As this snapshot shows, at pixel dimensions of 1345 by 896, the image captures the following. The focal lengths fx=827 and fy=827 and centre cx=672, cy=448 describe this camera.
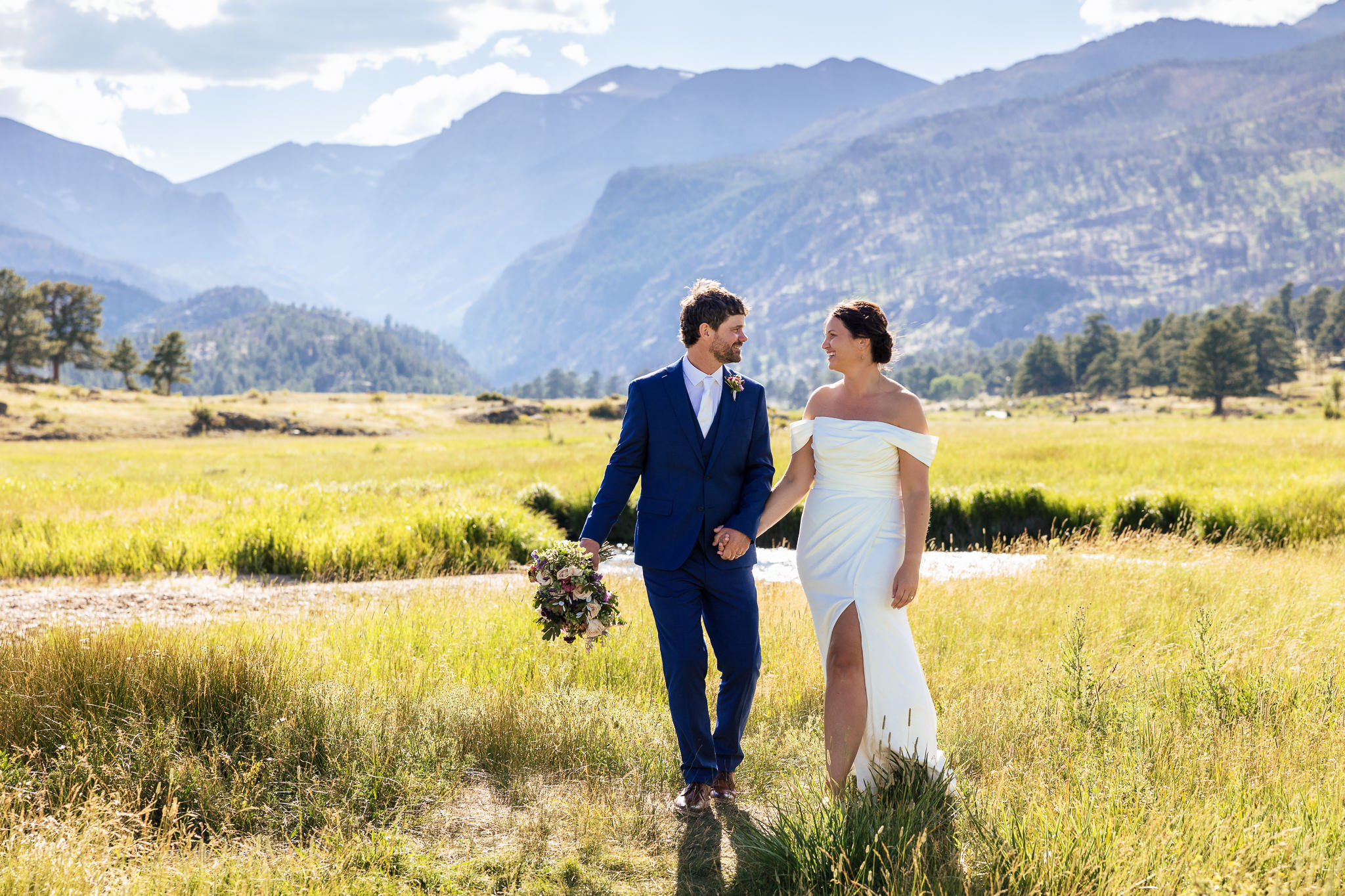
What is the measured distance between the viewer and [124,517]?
1501 centimetres

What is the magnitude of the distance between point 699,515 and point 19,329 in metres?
97.6

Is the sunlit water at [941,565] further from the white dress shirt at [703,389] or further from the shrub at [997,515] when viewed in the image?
the white dress shirt at [703,389]

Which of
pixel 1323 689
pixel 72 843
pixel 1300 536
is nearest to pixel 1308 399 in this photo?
pixel 1300 536

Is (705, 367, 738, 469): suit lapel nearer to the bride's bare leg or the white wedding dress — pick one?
the white wedding dress

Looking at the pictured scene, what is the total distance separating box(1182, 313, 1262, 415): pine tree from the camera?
8125 cm

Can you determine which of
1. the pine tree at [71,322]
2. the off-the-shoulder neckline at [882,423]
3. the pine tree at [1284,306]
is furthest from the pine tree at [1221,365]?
the pine tree at [71,322]

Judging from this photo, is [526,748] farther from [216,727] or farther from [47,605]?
[47,605]

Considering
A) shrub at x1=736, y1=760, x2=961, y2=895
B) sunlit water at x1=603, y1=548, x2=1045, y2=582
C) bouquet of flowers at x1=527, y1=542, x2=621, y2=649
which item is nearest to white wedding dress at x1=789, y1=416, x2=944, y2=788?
shrub at x1=736, y1=760, x2=961, y2=895

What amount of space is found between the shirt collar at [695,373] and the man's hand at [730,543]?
0.90 meters

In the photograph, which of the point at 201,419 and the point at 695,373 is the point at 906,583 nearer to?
the point at 695,373

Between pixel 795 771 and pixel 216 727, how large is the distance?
12.4 feet

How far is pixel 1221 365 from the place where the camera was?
8156 cm

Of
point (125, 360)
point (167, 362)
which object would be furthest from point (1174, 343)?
point (125, 360)

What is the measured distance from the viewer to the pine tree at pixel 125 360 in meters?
90.7
